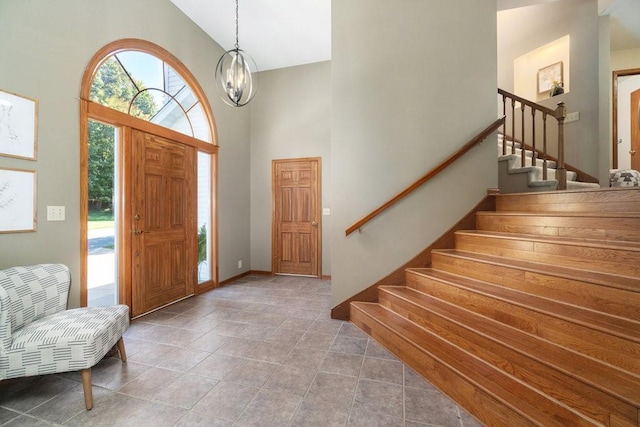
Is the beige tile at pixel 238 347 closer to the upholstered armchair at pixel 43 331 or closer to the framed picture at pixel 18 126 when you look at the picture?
the upholstered armchair at pixel 43 331

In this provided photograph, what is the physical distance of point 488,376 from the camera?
145 centimetres

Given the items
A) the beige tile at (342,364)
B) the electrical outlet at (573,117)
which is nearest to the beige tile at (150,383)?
the beige tile at (342,364)

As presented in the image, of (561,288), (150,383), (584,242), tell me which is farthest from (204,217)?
(584,242)

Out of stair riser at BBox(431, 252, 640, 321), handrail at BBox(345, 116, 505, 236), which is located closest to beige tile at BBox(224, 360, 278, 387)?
handrail at BBox(345, 116, 505, 236)

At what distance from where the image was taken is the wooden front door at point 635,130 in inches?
175

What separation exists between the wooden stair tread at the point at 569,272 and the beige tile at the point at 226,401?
6.69 ft

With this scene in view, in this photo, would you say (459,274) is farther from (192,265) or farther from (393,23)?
(192,265)

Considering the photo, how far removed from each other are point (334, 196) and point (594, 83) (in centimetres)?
422

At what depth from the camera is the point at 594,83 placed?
3609 millimetres

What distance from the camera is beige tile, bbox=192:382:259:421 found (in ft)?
4.91

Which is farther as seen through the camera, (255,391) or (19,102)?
(19,102)

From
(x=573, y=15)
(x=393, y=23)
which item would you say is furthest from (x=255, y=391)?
(x=573, y=15)

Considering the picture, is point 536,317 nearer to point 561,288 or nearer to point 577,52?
point 561,288

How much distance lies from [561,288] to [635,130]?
17.9 feet
